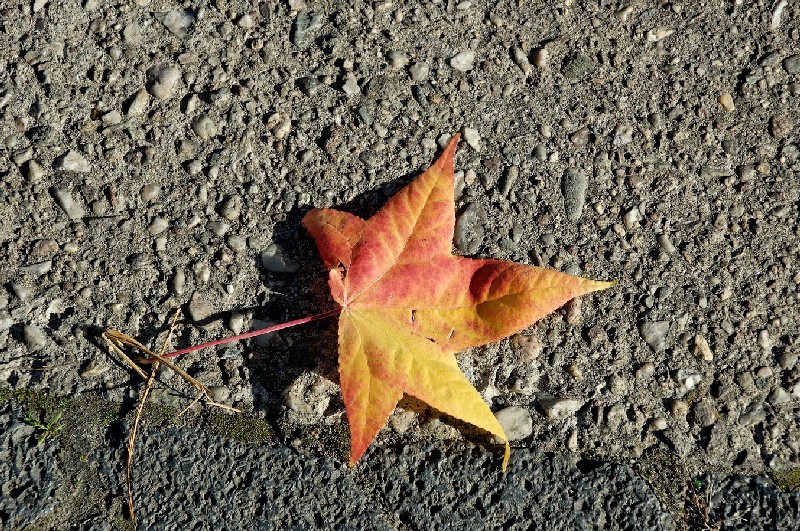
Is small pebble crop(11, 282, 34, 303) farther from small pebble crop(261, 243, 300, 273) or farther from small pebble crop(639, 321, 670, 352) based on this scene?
small pebble crop(639, 321, 670, 352)

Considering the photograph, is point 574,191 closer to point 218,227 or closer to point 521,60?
point 521,60

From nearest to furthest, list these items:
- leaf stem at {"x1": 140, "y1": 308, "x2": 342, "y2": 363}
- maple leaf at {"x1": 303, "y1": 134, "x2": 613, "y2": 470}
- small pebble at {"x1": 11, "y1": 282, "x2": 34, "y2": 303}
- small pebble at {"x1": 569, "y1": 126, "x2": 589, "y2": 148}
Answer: maple leaf at {"x1": 303, "y1": 134, "x2": 613, "y2": 470}, leaf stem at {"x1": 140, "y1": 308, "x2": 342, "y2": 363}, small pebble at {"x1": 11, "y1": 282, "x2": 34, "y2": 303}, small pebble at {"x1": 569, "y1": 126, "x2": 589, "y2": 148}

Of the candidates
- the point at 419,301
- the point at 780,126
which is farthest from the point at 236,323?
the point at 780,126

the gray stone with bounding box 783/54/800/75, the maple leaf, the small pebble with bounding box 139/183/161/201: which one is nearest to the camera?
the maple leaf

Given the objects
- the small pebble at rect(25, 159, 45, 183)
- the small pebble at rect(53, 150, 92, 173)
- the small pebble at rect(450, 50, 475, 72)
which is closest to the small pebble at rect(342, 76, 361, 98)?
the small pebble at rect(450, 50, 475, 72)

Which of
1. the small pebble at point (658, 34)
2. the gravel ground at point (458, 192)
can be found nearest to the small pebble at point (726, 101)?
the gravel ground at point (458, 192)

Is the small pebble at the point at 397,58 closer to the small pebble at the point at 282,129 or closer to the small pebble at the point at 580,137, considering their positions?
the small pebble at the point at 282,129
